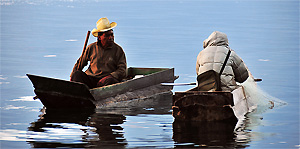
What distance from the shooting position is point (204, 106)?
12.8 meters

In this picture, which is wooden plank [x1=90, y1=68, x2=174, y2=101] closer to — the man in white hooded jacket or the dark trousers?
the dark trousers

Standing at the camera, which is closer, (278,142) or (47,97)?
(278,142)

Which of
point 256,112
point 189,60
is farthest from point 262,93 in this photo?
point 189,60

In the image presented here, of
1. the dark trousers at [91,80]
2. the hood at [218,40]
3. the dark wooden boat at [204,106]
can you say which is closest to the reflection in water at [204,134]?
the dark wooden boat at [204,106]

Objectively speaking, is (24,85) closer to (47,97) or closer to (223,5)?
(47,97)

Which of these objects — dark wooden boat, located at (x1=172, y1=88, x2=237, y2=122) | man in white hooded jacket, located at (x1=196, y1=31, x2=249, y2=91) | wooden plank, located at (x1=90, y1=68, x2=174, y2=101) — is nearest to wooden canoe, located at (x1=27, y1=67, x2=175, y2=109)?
wooden plank, located at (x1=90, y1=68, x2=174, y2=101)

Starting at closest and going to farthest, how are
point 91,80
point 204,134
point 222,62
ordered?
1. point 204,134
2. point 222,62
3. point 91,80

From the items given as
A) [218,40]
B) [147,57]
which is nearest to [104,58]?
[218,40]

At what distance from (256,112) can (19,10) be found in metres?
24.9

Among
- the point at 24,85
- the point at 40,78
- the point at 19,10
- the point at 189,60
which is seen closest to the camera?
the point at 40,78

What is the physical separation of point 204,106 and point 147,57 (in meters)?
Result: 9.79

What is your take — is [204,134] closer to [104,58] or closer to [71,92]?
[71,92]

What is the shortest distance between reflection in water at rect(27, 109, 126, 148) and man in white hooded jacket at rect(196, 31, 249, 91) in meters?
1.59

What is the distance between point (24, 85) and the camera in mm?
17156
